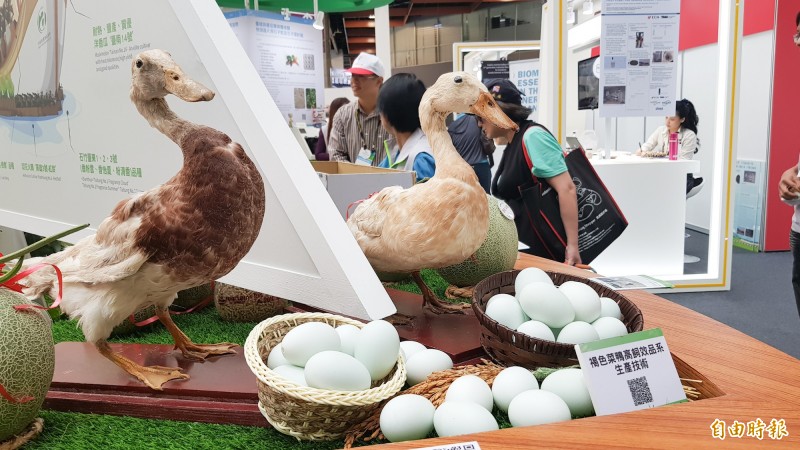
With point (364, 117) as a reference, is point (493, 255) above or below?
below

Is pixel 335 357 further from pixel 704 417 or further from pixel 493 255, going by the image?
pixel 493 255

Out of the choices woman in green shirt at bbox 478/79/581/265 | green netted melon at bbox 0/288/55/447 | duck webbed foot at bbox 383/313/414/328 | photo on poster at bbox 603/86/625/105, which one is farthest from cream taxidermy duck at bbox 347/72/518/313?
photo on poster at bbox 603/86/625/105

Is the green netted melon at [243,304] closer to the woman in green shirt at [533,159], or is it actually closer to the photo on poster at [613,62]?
the woman in green shirt at [533,159]

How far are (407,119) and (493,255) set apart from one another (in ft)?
2.53

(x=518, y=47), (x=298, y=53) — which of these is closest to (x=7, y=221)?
(x=298, y=53)

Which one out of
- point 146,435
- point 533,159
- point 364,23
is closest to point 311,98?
point 533,159

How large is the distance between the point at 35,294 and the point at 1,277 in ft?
0.43

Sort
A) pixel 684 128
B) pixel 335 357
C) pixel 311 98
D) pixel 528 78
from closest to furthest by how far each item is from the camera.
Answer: pixel 335 357, pixel 311 98, pixel 684 128, pixel 528 78

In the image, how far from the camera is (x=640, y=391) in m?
0.77

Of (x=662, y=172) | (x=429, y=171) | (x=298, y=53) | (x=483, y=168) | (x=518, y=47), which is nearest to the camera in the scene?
(x=429, y=171)

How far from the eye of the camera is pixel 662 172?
12.1 ft

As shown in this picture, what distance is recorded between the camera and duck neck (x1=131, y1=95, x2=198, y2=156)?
0.89 m

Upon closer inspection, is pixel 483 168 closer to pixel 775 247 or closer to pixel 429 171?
pixel 429 171

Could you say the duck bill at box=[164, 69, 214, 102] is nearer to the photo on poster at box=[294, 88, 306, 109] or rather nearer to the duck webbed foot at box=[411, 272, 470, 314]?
the duck webbed foot at box=[411, 272, 470, 314]
